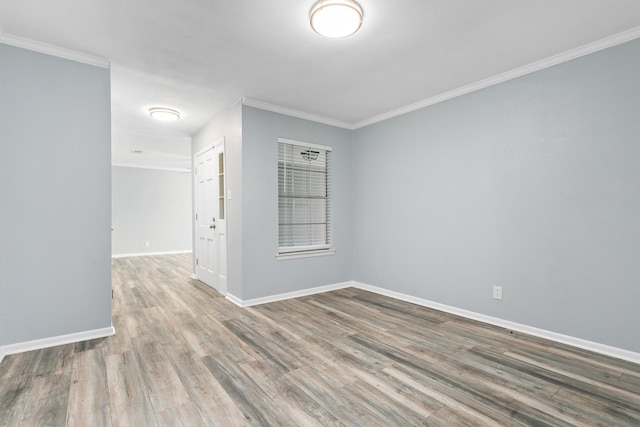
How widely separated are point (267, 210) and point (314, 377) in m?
A: 2.37

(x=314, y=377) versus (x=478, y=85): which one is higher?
(x=478, y=85)

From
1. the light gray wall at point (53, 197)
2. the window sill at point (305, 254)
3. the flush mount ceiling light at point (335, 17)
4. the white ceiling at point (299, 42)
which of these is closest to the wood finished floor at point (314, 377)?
the light gray wall at point (53, 197)

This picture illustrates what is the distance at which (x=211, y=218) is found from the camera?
4867 millimetres

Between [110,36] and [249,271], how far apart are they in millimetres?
2702

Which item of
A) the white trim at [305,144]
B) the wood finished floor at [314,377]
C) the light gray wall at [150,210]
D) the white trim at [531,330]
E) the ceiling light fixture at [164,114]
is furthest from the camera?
the light gray wall at [150,210]

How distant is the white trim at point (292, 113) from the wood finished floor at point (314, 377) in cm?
261

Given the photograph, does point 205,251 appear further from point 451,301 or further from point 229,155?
point 451,301

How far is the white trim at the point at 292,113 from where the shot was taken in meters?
3.96

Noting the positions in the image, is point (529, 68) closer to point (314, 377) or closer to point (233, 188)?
point (314, 377)

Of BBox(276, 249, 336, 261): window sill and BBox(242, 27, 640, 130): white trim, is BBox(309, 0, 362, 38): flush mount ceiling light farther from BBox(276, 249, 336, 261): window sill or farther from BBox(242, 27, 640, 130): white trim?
BBox(276, 249, 336, 261): window sill

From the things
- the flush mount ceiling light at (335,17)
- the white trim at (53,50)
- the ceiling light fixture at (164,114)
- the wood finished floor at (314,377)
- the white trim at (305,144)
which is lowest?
the wood finished floor at (314,377)

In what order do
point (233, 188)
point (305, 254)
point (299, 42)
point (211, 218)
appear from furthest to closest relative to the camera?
1. point (211, 218)
2. point (305, 254)
3. point (233, 188)
4. point (299, 42)

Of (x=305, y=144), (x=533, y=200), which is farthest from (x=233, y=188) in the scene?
(x=533, y=200)

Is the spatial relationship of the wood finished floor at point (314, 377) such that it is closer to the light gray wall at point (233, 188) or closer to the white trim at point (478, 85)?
the light gray wall at point (233, 188)
